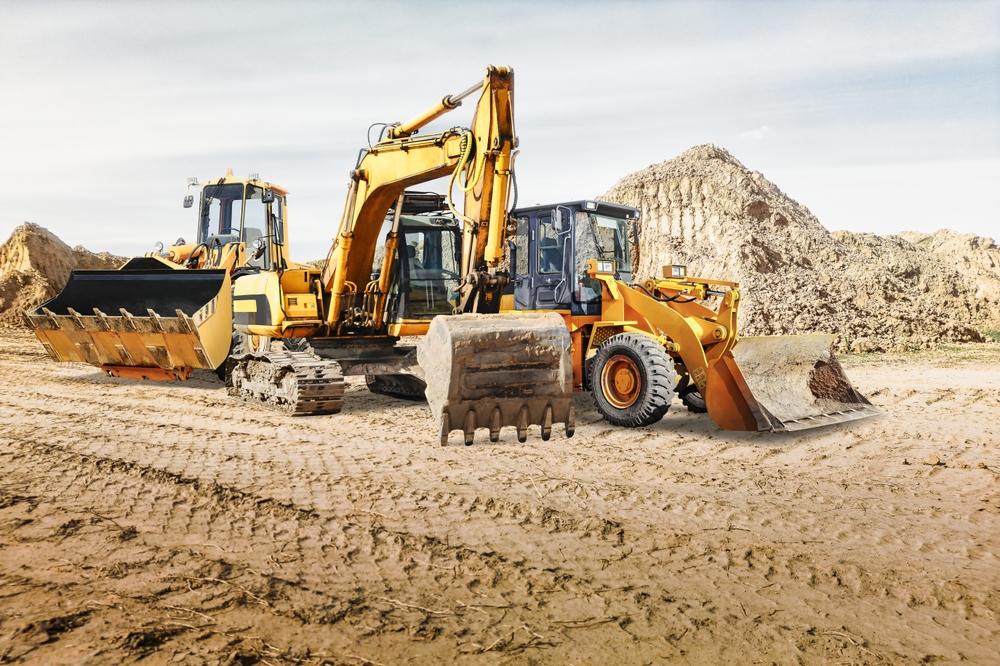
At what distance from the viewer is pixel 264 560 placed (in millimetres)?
4164

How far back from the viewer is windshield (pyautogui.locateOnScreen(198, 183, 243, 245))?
12.4 metres

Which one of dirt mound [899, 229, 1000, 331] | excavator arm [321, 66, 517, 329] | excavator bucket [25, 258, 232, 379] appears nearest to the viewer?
excavator arm [321, 66, 517, 329]

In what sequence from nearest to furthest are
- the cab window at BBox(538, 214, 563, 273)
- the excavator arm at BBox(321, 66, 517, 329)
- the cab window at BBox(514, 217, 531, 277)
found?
the excavator arm at BBox(321, 66, 517, 329) < the cab window at BBox(538, 214, 563, 273) < the cab window at BBox(514, 217, 531, 277)

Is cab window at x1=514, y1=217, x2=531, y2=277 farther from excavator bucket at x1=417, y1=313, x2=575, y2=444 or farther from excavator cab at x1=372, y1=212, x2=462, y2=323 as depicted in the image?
excavator bucket at x1=417, y1=313, x2=575, y2=444

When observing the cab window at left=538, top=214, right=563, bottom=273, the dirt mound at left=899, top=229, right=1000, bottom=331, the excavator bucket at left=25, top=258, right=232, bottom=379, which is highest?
the dirt mound at left=899, top=229, right=1000, bottom=331

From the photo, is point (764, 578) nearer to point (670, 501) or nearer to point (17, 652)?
point (670, 501)

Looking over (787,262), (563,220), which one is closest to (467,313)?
(563,220)

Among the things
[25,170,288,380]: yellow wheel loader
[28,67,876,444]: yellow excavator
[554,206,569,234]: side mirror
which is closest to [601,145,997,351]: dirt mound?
[28,67,876,444]: yellow excavator

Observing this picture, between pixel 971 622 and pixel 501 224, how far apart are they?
193 inches

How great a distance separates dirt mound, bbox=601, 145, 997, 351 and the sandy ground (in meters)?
9.38

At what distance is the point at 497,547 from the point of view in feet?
14.5

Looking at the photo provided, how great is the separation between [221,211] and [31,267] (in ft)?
57.8

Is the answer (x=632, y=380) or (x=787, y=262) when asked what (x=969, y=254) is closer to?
(x=787, y=262)

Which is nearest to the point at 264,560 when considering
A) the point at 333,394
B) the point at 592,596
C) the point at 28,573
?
the point at 28,573
